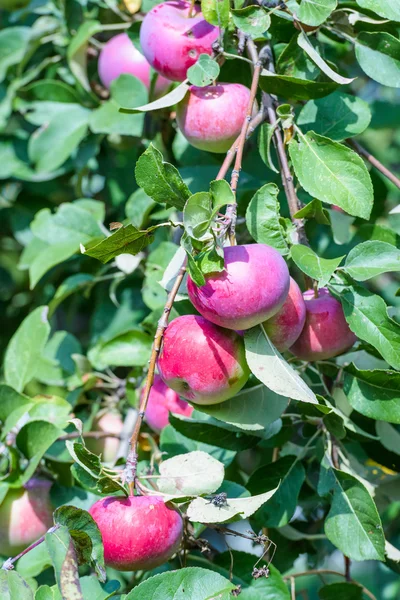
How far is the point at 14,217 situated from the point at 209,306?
3.12ft

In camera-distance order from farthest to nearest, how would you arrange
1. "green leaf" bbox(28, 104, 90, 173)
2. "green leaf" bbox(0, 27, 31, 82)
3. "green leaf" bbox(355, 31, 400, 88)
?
"green leaf" bbox(0, 27, 31, 82)
"green leaf" bbox(28, 104, 90, 173)
"green leaf" bbox(355, 31, 400, 88)

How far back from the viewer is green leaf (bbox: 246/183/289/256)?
74cm

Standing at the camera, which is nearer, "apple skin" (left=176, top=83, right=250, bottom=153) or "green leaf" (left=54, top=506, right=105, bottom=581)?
"green leaf" (left=54, top=506, right=105, bottom=581)

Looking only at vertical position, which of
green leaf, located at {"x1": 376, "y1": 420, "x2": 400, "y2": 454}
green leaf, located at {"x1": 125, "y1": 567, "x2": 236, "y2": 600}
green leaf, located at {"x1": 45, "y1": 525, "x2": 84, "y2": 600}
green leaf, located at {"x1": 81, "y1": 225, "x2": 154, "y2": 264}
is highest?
green leaf, located at {"x1": 81, "y1": 225, "x2": 154, "y2": 264}

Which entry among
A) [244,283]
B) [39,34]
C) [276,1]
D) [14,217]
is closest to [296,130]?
[276,1]

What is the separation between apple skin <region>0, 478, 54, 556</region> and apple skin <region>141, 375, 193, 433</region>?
18cm

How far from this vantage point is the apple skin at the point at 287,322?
2.28ft

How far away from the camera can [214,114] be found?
30.6 inches

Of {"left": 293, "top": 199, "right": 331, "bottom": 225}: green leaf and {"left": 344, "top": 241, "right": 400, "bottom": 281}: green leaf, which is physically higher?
{"left": 293, "top": 199, "right": 331, "bottom": 225}: green leaf

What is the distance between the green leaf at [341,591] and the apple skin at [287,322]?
38 centimetres

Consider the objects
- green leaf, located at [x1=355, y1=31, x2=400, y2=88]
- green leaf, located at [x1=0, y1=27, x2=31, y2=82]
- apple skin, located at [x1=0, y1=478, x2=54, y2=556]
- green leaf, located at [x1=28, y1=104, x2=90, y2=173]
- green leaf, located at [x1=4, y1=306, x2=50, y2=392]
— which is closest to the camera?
green leaf, located at [x1=355, y1=31, x2=400, y2=88]

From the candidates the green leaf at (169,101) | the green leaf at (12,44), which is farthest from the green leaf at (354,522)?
the green leaf at (12,44)

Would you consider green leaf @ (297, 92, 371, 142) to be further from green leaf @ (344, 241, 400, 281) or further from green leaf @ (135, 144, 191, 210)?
green leaf @ (135, 144, 191, 210)

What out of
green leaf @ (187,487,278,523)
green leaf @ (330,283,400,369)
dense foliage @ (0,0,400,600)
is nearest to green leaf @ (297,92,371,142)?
dense foliage @ (0,0,400,600)
